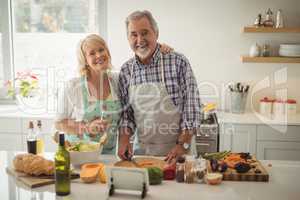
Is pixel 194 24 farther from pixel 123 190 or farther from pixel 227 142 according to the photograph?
pixel 123 190

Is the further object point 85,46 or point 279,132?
point 279,132

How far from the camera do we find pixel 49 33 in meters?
3.89

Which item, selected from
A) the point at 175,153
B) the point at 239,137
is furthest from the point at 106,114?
the point at 239,137

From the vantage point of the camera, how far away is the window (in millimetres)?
3830

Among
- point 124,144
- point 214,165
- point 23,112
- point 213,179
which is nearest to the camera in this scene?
point 213,179

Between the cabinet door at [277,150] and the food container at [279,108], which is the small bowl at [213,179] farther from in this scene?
the food container at [279,108]

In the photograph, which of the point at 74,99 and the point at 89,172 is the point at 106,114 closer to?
the point at 74,99

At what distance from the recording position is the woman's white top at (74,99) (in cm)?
229

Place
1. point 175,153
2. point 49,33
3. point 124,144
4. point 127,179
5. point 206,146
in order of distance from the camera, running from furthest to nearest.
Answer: point 49,33 < point 206,146 < point 124,144 < point 175,153 < point 127,179

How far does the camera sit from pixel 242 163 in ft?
5.74

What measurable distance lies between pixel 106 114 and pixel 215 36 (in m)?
1.72

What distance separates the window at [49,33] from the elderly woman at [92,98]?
1518 mm

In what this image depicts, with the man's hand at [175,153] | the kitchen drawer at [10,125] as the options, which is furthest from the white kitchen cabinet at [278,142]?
the kitchen drawer at [10,125]

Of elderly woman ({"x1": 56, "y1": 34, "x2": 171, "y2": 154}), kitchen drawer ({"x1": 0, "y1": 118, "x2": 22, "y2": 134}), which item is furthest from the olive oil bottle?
kitchen drawer ({"x1": 0, "y1": 118, "x2": 22, "y2": 134})
